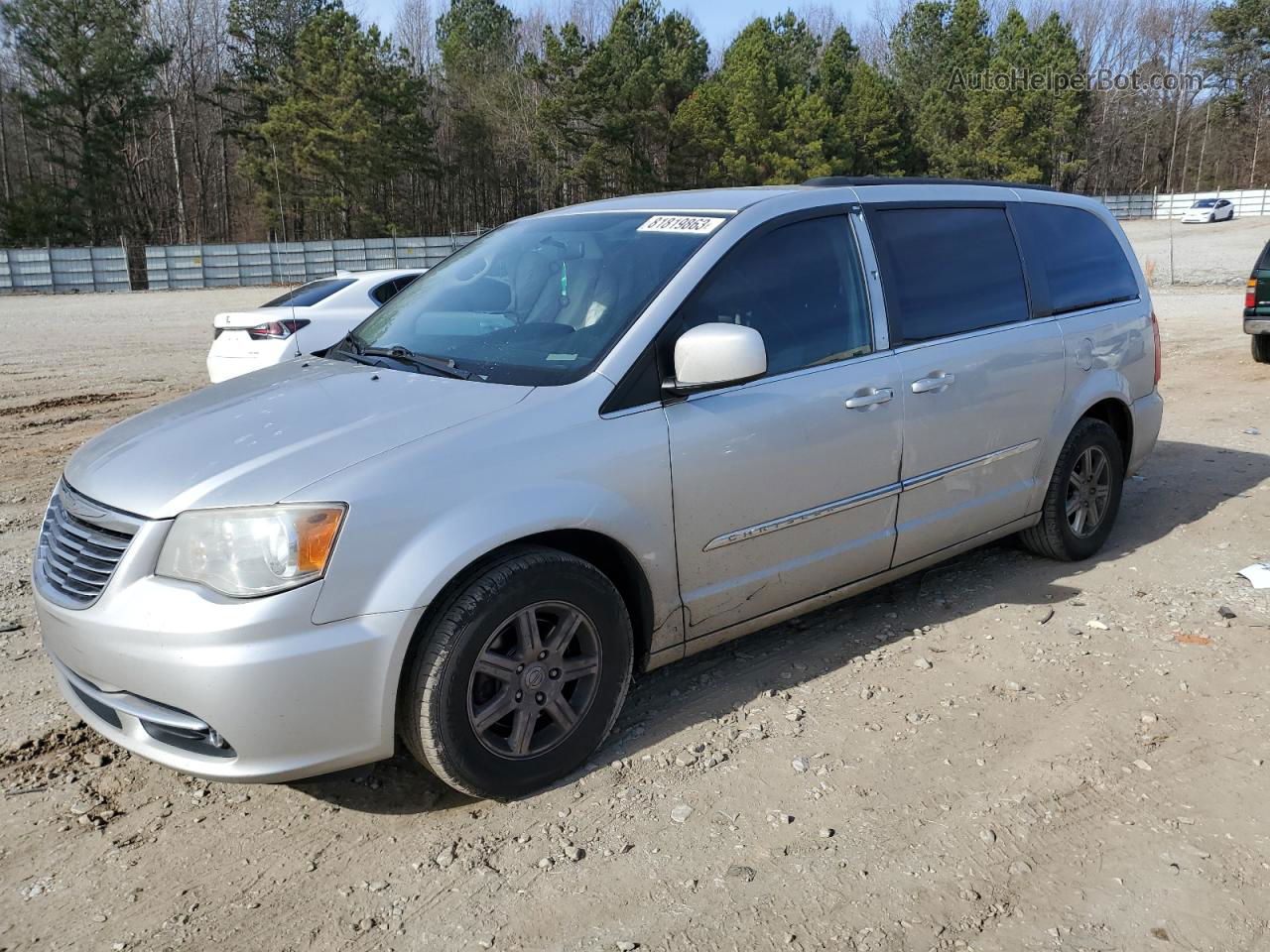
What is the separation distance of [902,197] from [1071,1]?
9041 cm

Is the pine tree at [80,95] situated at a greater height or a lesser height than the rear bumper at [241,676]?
greater

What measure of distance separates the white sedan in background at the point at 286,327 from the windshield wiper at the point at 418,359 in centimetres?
627

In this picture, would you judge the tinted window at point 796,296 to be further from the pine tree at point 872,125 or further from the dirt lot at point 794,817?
the pine tree at point 872,125

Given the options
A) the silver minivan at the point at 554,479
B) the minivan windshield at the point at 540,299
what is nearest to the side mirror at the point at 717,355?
the silver minivan at the point at 554,479

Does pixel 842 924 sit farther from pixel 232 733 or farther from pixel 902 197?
pixel 902 197

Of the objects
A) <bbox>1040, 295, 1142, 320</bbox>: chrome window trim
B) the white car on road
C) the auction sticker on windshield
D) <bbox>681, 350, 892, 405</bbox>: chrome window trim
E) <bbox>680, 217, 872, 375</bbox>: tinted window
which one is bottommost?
<bbox>681, 350, 892, 405</bbox>: chrome window trim

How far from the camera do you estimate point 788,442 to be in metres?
3.74

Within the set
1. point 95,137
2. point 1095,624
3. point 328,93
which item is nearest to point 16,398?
point 1095,624

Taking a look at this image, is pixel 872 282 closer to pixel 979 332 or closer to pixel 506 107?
pixel 979 332

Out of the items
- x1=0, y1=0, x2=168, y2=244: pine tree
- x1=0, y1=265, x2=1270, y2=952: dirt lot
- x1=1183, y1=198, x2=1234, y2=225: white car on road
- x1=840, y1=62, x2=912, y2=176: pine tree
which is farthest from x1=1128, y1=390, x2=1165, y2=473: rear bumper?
x1=1183, y1=198, x2=1234, y2=225: white car on road

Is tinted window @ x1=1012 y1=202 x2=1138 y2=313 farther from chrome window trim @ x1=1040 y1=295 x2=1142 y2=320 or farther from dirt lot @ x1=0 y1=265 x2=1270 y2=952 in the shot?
dirt lot @ x1=0 y1=265 x2=1270 y2=952

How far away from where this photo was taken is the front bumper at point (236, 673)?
2.73 meters

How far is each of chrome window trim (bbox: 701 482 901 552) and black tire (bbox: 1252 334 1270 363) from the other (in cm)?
1082

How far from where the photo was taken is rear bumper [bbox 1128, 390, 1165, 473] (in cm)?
557
